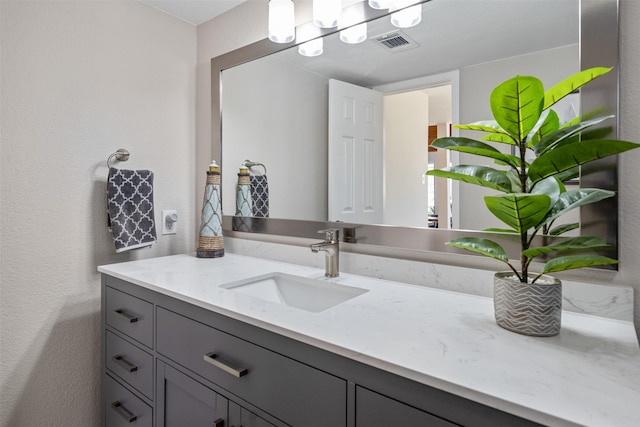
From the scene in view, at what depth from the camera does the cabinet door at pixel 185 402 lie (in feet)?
3.23

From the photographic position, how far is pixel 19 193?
139 centimetres

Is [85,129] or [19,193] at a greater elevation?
[85,129]

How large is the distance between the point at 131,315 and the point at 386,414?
1.06 meters

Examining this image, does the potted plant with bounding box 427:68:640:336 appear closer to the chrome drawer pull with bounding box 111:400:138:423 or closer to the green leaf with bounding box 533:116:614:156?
the green leaf with bounding box 533:116:614:156

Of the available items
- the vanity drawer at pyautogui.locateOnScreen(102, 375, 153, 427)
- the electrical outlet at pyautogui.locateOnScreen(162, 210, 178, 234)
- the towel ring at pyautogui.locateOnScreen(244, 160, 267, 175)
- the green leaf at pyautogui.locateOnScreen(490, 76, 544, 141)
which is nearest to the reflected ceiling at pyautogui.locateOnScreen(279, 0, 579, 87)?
the green leaf at pyautogui.locateOnScreen(490, 76, 544, 141)

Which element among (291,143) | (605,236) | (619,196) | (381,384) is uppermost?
(291,143)

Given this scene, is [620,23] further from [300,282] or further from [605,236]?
[300,282]

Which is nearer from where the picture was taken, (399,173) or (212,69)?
(399,173)

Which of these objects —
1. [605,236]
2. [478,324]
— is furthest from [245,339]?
[605,236]

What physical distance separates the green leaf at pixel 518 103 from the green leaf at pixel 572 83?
0.07 metres

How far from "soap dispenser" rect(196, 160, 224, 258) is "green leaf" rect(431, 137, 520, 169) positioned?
45.7 inches

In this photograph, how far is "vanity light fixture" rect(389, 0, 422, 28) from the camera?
Result: 1219mm

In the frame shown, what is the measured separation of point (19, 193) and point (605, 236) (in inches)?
78.4

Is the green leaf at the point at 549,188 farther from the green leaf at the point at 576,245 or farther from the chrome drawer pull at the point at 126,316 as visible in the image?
the chrome drawer pull at the point at 126,316
